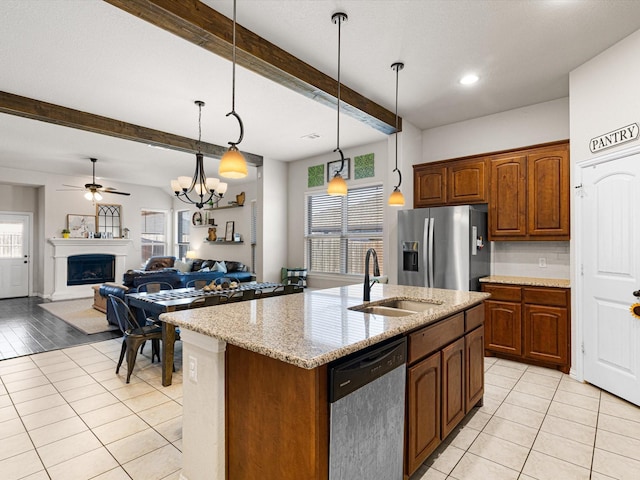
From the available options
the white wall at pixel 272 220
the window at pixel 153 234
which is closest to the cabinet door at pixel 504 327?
the white wall at pixel 272 220

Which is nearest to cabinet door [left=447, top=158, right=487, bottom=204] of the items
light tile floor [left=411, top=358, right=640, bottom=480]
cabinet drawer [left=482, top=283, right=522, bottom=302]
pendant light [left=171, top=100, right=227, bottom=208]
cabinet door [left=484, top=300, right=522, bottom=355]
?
cabinet drawer [left=482, top=283, right=522, bottom=302]

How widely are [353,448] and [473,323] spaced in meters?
1.59

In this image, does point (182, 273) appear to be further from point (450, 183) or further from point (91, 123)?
point (450, 183)

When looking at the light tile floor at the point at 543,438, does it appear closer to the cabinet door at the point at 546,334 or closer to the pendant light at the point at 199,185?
the cabinet door at the point at 546,334

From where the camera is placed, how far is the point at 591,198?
3283 mm

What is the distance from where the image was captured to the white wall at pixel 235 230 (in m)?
8.23

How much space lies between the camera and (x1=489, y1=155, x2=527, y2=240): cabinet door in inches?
159

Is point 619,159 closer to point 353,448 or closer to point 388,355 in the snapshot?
point 388,355

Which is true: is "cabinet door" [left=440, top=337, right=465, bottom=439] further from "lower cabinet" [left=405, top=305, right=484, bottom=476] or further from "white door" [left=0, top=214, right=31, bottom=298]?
"white door" [left=0, top=214, right=31, bottom=298]

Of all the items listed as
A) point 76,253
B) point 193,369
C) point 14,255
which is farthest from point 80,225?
point 193,369

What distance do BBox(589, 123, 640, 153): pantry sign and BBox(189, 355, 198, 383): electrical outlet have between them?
3749 mm

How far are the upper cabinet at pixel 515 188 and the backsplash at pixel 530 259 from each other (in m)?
0.34

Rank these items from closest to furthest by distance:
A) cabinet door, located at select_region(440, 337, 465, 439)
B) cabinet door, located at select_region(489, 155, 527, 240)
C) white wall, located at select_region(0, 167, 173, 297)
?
cabinet door, located at select_region(440, 337, 465, 439) < cabinet door, located at select_region(489, 155, 527, 240) < white wall, located at select_region(0, 167, 173, 297)

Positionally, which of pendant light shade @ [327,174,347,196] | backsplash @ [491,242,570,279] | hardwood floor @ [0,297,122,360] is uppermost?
pendant light shade @ [327,174,347,196]
